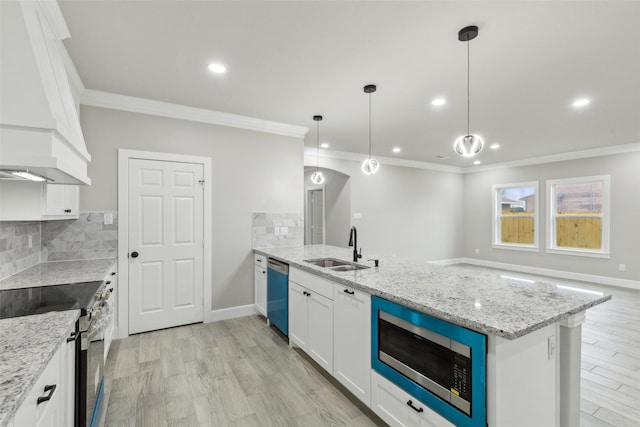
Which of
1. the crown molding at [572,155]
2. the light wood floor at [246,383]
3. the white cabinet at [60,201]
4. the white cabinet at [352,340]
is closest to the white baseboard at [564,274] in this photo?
the crown molding at [572,155]

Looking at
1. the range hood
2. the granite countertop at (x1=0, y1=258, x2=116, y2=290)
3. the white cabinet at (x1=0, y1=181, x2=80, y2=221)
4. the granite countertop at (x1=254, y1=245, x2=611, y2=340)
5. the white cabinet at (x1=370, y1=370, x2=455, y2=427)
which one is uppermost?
the range hood

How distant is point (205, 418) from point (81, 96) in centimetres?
337

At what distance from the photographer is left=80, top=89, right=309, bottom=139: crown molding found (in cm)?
327

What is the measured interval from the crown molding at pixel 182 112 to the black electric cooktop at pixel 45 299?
7.28 ft

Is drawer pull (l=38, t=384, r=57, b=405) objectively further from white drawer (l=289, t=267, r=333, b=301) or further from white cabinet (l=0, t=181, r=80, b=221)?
white drawer (l=289, t=267, r=333, b=301)

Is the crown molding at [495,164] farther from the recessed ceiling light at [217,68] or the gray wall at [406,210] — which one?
the recessed ceiling light at [217,68]

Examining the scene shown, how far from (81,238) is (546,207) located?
8312 millimetres

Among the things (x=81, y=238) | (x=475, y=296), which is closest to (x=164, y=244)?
(x=81, y=238)

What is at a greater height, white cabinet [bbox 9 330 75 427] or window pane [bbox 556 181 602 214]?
window pane [bbox 556 181 602 214]

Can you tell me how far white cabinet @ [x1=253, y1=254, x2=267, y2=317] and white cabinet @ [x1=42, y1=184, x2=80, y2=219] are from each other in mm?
1989

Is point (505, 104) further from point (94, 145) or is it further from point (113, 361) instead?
point (113, 361)

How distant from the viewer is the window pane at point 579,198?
6.06 metres

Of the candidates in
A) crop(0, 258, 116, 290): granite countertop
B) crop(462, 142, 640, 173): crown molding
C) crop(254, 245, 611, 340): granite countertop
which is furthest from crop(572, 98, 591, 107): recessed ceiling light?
crop(0, 258, 116, 290): granite countertop

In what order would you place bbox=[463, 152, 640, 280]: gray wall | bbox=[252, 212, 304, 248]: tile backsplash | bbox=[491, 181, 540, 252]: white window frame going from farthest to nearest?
bbox=[491, 181, 540, 252]: white window frame < bbox=[463, 152, 640, 280]: gray wall < bbox=[252, 212, 304, 248]: tile backsplash
